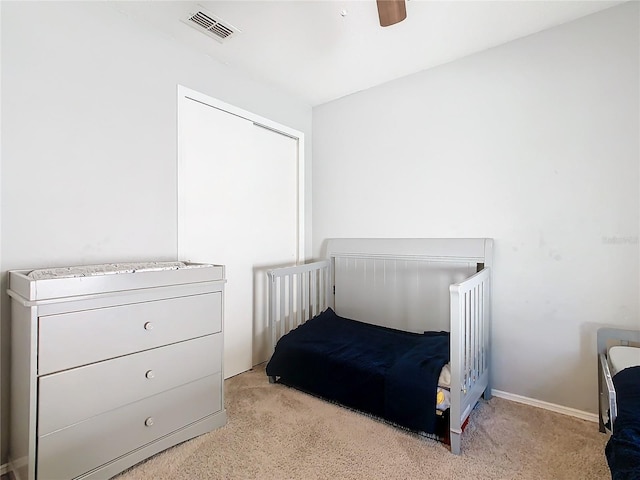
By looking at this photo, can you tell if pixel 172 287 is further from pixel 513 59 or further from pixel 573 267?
pixel 513 59

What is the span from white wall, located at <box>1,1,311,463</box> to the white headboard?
137 centimetres

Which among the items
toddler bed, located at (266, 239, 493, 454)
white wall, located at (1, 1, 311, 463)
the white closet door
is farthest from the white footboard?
white wall, located at (1, 1, 311, 463)

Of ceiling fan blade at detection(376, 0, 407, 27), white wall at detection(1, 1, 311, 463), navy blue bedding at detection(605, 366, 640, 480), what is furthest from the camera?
white wall at detection(1, 1, 311, 463)

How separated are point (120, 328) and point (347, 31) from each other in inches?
76.7

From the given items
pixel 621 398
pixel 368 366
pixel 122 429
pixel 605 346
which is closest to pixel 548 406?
pixel 605 346

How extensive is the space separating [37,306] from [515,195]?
2417mm

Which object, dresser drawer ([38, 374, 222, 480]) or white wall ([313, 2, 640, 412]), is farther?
white wall ([313, 2, 640, 412])

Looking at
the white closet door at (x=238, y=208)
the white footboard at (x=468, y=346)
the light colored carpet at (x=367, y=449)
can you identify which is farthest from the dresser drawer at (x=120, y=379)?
the white footboard at (x=468, y=346)

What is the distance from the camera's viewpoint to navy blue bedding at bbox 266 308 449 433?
1.61 metres

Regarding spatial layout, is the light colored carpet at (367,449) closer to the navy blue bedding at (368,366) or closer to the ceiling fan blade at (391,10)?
the navy blue bedding at (368,366)

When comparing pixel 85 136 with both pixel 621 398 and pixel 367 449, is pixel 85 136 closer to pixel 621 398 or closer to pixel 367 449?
pixel 367 449

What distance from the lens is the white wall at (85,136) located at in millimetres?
1437

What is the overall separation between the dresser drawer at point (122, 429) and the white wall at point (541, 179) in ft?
5.62

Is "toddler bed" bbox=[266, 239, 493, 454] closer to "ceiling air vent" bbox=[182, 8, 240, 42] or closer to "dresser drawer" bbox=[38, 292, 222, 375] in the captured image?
"dresser drawer" bbox=[38, 292, 222, 375]
